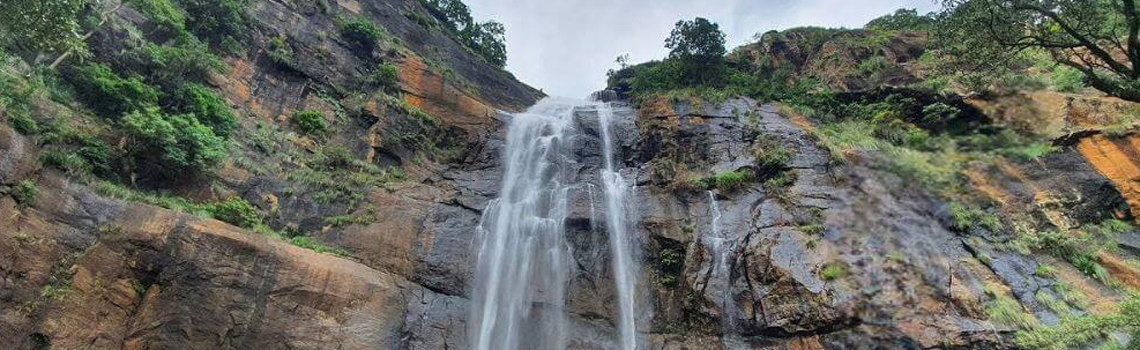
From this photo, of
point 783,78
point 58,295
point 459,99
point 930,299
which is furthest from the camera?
point 783,78

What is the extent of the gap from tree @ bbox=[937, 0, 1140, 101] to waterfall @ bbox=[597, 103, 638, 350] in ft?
31.1

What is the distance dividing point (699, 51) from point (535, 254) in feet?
51.8

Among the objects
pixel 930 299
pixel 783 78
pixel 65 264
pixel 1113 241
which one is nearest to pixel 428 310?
pixel 65 264

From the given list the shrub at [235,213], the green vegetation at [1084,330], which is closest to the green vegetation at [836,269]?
the green vegetation at [1084,330]

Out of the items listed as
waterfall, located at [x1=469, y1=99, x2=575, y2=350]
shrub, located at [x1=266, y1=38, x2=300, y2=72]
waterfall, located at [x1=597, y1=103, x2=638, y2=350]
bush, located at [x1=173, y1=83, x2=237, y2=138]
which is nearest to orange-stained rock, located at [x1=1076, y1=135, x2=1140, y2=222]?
waterfall, located at [x1=597, y1=103, x2=638, y2=350]

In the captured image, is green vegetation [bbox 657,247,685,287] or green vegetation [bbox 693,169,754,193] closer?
green vegetation [bbox 657,247,685,287]

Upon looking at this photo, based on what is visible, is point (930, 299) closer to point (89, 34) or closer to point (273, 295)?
point (273, 295)

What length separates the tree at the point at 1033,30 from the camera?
9.15 meters

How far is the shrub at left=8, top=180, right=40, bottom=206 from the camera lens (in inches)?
467

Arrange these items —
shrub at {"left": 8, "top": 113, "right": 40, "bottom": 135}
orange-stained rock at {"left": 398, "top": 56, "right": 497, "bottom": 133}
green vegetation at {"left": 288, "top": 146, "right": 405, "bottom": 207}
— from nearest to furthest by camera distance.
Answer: shrub at {"left": 8, "top": 113, "right": 40, "bottom": 135}, green vegetation at {"left": 288, "top": 146, "right": 405, "bottom": 207}, orange-stained rock at {"left": 398, "top": 56, "right": 497, "bottom": 133}

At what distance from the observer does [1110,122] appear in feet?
55.3

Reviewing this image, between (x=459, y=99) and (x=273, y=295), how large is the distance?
46.1 ft

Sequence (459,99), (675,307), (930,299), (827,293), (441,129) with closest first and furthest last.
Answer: (930,299), (827,293), (675,307), (441,129), (459,99)

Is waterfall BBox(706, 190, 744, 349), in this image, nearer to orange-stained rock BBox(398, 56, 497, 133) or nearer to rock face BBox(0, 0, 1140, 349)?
rock face BBox(0, 0, 1140, 349)
